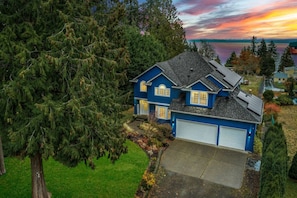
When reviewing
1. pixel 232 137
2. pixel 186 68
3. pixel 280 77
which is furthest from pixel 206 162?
pixel 280 77

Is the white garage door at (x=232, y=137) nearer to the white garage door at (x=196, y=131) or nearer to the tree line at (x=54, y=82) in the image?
the white garage door at (x=196, y=131)

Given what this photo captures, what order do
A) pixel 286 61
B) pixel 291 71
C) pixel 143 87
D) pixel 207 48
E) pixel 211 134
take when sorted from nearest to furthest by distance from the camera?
A: pixel 211 134 → pixel 143 87 → pixel 291 71 → pixel 207 48 → pixel 286 61

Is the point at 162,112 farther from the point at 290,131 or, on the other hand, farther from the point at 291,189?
the point at 290,131

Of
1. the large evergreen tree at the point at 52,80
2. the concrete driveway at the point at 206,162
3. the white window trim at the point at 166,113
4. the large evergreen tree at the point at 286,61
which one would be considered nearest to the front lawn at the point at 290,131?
the concrete driveway at the point at 206,162

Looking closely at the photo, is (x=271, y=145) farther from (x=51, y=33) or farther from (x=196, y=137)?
(x=51, y=33)

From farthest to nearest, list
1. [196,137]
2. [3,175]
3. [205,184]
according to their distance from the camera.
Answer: [196,137] < [205,184] < [3,175]

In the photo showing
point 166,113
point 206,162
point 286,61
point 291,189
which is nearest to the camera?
point 291,189

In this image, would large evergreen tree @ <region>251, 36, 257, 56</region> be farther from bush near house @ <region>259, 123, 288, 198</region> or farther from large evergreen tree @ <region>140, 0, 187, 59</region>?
bush near house @ <region>259, 123, 288, 198</region>

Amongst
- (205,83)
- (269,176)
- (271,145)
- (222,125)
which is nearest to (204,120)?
(222,125)
